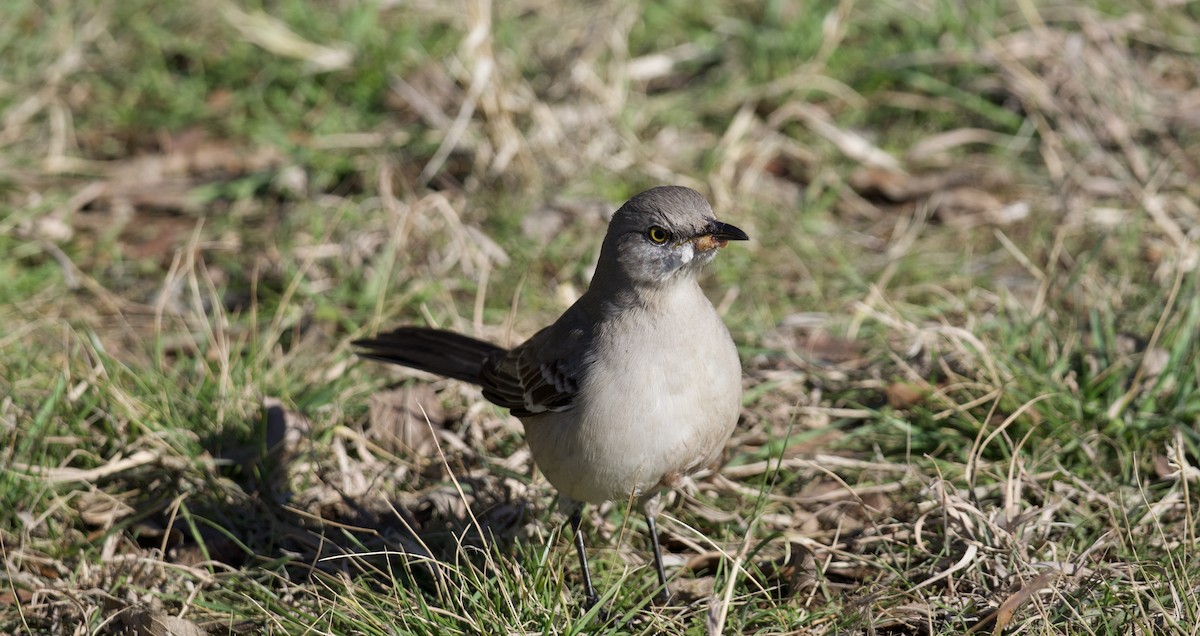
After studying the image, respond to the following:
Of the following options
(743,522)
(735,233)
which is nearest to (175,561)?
(743,522)

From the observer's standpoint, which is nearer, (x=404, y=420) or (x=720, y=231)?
(x=720, y=231)

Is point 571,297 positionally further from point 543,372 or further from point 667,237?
point 667,237

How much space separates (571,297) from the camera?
251 inches

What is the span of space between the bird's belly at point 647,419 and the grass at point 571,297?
370 millimetres

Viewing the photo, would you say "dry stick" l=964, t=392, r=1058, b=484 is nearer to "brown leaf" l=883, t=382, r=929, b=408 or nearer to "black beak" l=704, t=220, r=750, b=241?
"brown leaf" l=883, t=382, r=929, b=408

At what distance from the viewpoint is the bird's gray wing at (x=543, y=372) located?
4.32m

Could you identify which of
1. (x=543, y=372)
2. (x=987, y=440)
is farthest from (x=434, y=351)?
(x=987, y=440)

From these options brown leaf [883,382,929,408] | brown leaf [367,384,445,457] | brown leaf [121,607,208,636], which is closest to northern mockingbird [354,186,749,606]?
brown leaf [367,384,445,457]

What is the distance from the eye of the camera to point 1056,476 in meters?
4.73

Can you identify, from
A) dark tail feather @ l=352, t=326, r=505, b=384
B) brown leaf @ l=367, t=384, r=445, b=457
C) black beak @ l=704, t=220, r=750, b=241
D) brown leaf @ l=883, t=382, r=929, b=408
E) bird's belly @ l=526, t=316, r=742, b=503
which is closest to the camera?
bird's belly @ l=526, t=316, r=742, b=503

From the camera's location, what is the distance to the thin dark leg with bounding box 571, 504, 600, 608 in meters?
4.35

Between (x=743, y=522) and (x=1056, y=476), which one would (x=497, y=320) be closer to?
(x=743, y=522)

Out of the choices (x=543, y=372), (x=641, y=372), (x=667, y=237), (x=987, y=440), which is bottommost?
(x=987, y=440)

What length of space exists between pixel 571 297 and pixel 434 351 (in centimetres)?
139
